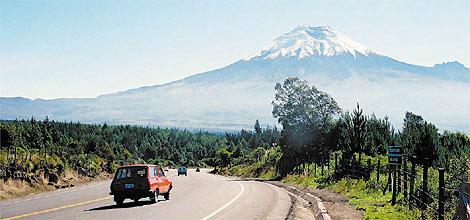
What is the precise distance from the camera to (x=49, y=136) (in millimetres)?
103188

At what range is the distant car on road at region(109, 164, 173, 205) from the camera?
79.5 feet

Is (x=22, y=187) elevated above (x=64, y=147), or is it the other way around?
(x=64, y=147)

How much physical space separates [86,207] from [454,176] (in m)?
29.4

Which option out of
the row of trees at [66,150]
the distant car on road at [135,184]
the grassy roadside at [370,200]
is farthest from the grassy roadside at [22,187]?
the grassy roadside at [370,200]

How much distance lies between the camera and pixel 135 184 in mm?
24375

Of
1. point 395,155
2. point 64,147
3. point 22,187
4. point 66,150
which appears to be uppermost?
point 395,155

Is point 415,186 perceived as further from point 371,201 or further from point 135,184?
point 135,184

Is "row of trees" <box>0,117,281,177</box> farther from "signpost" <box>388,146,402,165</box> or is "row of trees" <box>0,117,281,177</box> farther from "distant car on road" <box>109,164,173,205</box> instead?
"signpost" <box>388,146,402,165</box>

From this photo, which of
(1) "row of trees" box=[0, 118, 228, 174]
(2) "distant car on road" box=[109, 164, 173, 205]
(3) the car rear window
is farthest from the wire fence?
(1) "row of trees" box=[0, 118, 228, 174]

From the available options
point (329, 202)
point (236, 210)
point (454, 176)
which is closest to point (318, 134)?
point (454, 176)

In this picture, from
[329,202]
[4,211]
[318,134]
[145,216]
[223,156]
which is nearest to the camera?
[145,216]

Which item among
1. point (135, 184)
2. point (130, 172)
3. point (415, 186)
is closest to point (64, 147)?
point (130, 172)

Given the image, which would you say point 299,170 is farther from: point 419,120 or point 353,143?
point 419,120

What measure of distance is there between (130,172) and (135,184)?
3.35ft
